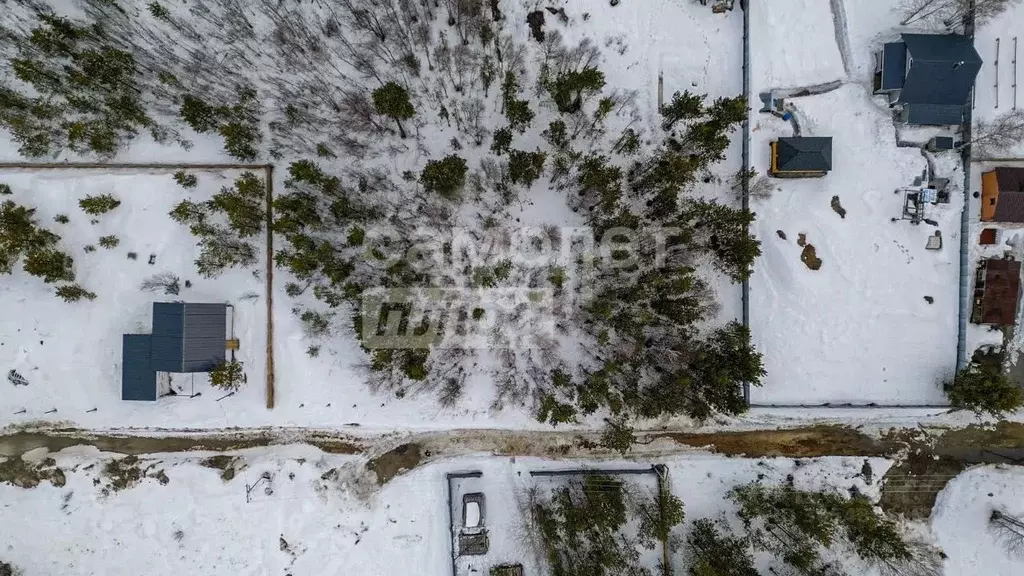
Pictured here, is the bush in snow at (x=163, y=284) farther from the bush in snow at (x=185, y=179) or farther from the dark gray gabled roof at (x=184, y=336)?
the bush in snow at (x=185, y=179)

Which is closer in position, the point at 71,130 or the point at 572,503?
the point at 71,130

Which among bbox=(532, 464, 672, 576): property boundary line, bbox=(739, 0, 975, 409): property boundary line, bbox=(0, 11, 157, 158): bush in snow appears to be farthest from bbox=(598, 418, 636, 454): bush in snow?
bbox=(0, 11, 157, 158): bush in snow

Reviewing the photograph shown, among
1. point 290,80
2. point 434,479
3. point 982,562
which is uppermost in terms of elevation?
point 290,80

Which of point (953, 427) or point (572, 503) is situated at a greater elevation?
point (953, 427)

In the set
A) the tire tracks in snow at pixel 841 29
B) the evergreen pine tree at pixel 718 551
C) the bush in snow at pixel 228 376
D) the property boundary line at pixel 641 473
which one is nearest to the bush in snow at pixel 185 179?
the bush in snow at pixel 228 376

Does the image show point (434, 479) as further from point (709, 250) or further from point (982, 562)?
point (982, 562)

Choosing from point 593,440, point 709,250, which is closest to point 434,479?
point 593,440

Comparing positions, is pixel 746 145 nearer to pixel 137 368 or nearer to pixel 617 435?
pixel 617 435

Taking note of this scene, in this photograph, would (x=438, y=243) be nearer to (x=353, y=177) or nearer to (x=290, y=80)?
(x=353, y=177)
